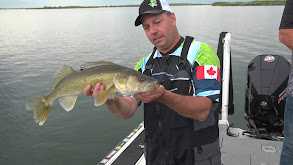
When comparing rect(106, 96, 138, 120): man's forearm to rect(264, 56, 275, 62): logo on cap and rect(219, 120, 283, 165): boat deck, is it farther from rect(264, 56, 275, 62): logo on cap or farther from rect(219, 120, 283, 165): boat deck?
rect(264, 56, 275, 62): logo on cap

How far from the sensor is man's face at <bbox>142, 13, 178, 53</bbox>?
2.79 metres

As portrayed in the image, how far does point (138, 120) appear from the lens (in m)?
9.60

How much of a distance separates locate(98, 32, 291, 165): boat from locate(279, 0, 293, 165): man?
54.2 inches

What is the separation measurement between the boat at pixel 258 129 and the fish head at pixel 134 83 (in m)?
2.32

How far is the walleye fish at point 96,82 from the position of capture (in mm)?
2497

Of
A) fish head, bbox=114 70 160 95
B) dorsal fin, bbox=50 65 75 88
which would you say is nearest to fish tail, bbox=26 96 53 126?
dorsal fin, bbox=50 65 75 88

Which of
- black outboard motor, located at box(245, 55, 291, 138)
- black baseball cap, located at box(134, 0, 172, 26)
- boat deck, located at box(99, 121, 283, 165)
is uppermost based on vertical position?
black baseball cap, located at box(134, 0, 172, 26)

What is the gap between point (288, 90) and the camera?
2764 millimetres

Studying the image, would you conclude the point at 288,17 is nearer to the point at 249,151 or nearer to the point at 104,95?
the point at 104,95

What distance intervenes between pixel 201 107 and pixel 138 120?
23.9 feet

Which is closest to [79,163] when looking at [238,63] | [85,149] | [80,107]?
[85,149]

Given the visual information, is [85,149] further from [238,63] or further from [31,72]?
[238,63]

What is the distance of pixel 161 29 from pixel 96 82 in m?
0.96

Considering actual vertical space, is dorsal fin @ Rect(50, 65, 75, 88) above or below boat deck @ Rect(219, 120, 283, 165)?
above
